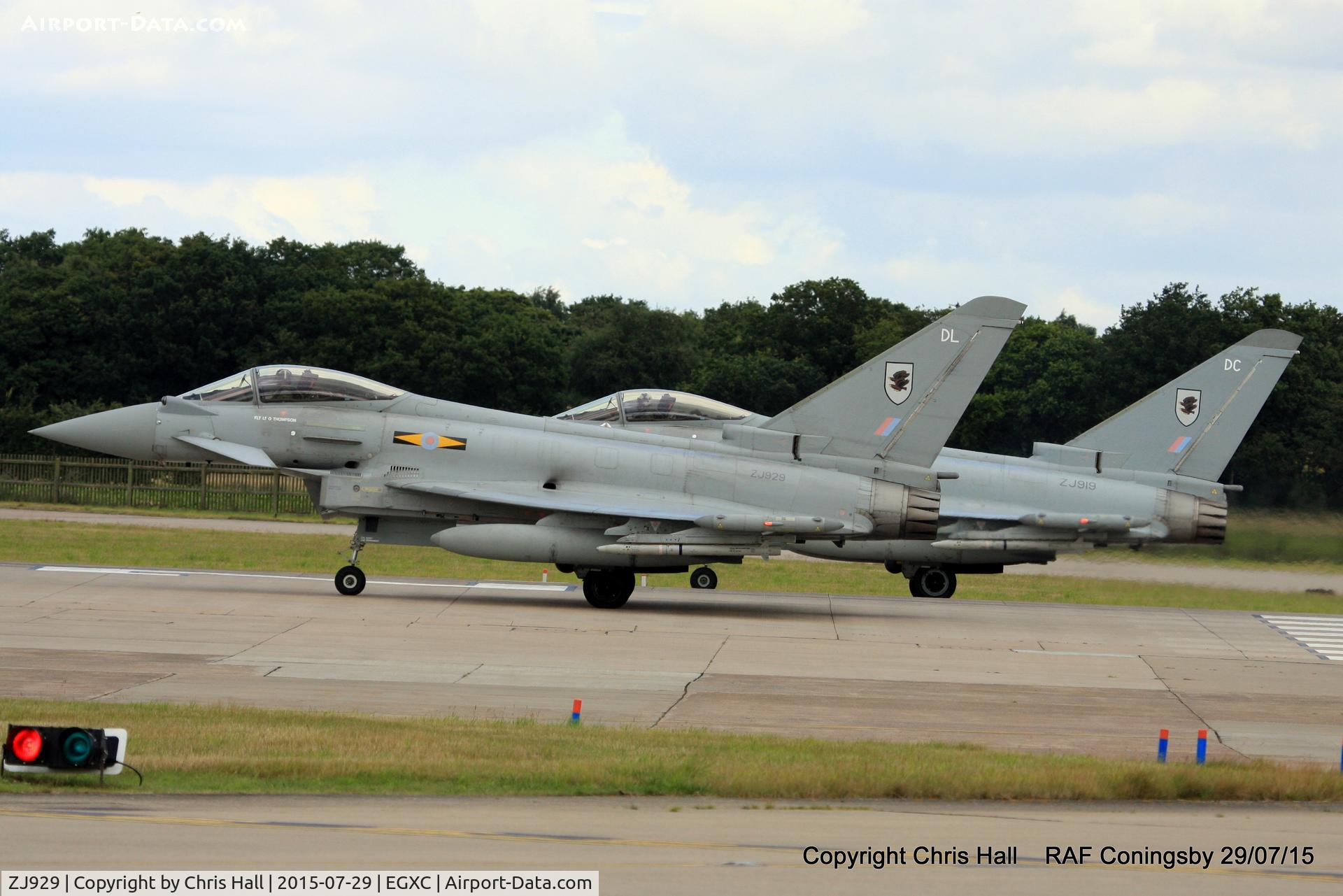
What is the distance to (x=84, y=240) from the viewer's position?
91.1 meters

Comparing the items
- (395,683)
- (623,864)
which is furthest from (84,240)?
(623,864)

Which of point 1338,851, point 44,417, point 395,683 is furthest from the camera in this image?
point 44,417

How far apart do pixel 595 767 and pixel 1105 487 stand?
19.1 meters

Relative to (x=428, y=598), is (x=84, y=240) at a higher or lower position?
higher

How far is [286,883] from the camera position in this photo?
6.86m

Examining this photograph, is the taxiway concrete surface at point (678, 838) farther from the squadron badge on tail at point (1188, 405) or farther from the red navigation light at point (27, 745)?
the squadron badge on tail at point (1188, 405)

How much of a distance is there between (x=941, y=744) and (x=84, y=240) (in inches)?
3575

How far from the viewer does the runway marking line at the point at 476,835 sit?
7996 millimetres

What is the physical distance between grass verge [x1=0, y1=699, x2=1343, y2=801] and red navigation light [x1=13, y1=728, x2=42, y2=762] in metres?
0.26

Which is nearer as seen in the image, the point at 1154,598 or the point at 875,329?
the point at 1154,598

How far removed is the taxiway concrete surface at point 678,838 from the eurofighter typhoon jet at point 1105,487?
619 inches

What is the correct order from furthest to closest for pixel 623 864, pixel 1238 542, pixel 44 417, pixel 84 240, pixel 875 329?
pixel 84 240 → pixel 875 329 → pixel 44 417 → pixel 1238 542 → pixel 623 864

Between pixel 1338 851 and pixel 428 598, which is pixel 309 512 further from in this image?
pixel 1338 851

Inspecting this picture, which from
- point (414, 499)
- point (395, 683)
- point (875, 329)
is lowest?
point (395, 683)
